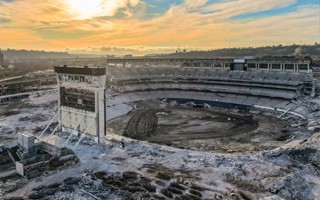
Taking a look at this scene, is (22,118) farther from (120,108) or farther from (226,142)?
(226,142)

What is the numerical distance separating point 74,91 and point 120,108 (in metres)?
25.1

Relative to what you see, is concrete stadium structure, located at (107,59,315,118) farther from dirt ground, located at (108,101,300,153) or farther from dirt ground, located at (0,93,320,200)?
dirt ground, located at (0,93,320,200)

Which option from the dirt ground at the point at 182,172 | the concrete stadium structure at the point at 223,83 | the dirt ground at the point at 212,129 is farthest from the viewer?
the concrete stadium structure at the point at 223,83

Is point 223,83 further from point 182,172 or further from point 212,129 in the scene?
point 182,172

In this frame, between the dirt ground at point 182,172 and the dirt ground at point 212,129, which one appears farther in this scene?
the dirt ground at point 212,129

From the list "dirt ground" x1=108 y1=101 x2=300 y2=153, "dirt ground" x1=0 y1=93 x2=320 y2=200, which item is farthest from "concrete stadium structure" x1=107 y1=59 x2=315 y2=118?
"dirt ground" x1=0 y1=93 x2=320 y2=200

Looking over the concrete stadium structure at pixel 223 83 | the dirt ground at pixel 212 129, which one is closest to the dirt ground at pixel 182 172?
the dirt ground at pixel 212 129

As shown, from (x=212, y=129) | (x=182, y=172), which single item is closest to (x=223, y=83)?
(x=212, y=129)

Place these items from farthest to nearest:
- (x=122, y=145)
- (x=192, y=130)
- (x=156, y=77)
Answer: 1. (x=156, y=77)
2. (x=192, y=130)
3. (x=122, y=145)

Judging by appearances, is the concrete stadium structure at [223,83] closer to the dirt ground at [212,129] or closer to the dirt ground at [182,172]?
the dirt ground at [212,129]

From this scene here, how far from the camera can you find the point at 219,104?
71562 mm

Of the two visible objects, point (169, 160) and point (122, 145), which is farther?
point (122, 145)

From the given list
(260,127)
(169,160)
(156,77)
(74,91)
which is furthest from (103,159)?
(156,77)

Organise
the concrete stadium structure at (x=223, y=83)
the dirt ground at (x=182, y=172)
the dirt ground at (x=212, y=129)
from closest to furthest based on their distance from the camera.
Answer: the dirt ground at (x=182, y=172), the dirt ground at (x=212, y=129), the concrete stadium structure at (x=223, y=83)
